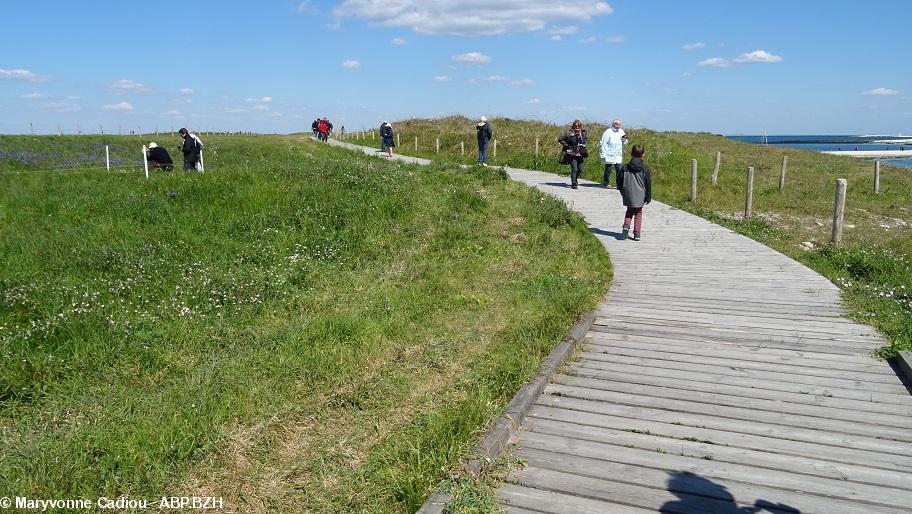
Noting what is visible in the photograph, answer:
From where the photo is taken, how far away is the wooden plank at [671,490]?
377 centimetres

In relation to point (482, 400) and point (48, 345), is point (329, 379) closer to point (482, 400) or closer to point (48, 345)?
point (482, 400)

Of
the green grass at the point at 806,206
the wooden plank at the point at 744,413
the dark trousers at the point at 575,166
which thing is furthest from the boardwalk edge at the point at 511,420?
the dark trousers at the point at 575,166

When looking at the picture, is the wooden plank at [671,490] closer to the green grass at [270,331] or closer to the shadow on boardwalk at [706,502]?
the shadow on boardwalk at [706,502]

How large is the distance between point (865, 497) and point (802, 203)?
18.1 metres

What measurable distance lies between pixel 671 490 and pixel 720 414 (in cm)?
133

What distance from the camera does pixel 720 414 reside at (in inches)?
198

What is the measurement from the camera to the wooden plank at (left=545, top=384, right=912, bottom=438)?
469 centimetres

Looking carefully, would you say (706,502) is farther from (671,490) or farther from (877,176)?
(877,176)

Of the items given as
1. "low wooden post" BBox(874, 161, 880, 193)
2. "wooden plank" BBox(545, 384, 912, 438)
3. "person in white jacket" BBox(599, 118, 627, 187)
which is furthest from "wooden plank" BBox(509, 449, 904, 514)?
"low wooden post" BBox(874, 161, 880, 193)

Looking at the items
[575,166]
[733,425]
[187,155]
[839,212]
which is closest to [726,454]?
[733,425]

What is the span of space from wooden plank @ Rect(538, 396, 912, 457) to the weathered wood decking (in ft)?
0.05

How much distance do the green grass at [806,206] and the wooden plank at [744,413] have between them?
6.01ft

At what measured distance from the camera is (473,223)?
514 inches

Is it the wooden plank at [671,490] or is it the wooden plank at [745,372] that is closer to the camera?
the wooden plank at [671,490]
